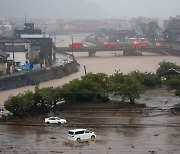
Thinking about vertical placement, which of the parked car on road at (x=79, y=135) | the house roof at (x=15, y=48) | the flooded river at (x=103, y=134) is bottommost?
the flooded river at (x=103, y=134)

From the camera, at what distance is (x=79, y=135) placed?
5625mm

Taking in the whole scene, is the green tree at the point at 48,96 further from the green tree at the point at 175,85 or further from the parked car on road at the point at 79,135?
the green tree at the point at 175,85

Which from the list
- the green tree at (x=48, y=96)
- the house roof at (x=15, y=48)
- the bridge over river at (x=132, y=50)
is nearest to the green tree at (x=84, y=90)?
the green tree at (x=48, y=96)

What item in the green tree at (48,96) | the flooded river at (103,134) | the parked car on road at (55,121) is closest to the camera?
the flooded river at (103,134)

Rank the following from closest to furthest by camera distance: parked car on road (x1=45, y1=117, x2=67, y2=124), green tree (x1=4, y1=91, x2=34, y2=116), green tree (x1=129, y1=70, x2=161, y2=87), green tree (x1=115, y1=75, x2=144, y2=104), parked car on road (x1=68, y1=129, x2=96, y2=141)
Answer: parked car on road (x1=68, y1=129, x2=96, y2=141), parked car on road (x1=45, y1=117, x2=67, y2=124), green tree (x1=4, y1=91, x2=34, y2=116), green tree (x1=115, y1=75, x2=144, y2=104), green tree (x1=129, y1=70, x2=161, y2=87)

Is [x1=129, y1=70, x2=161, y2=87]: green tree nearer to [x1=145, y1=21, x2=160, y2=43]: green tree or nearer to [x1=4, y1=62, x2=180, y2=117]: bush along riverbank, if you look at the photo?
[x1=4, y1=62, x2=180, y2=117]: bush along riverbank

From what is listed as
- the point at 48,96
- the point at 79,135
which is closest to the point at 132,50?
the point at 48,96

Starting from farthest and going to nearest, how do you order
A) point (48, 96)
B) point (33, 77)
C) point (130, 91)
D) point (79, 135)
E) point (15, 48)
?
1. point (15, 48)
2. point (33, 77)
3. point (130, 91)
4. point (48, 96)
5. point (79, 135)

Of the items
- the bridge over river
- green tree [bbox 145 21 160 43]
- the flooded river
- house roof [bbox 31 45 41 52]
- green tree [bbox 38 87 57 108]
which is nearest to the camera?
the flooded river

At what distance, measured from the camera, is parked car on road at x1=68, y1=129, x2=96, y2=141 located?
561cm

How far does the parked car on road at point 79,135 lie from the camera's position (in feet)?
18.4

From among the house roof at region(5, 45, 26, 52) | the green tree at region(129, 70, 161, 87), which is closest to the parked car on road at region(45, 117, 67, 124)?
the green tree at region(129, 70, 161, 87)

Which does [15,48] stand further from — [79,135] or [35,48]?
[79,135]

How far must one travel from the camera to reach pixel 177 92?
7.85 metres
